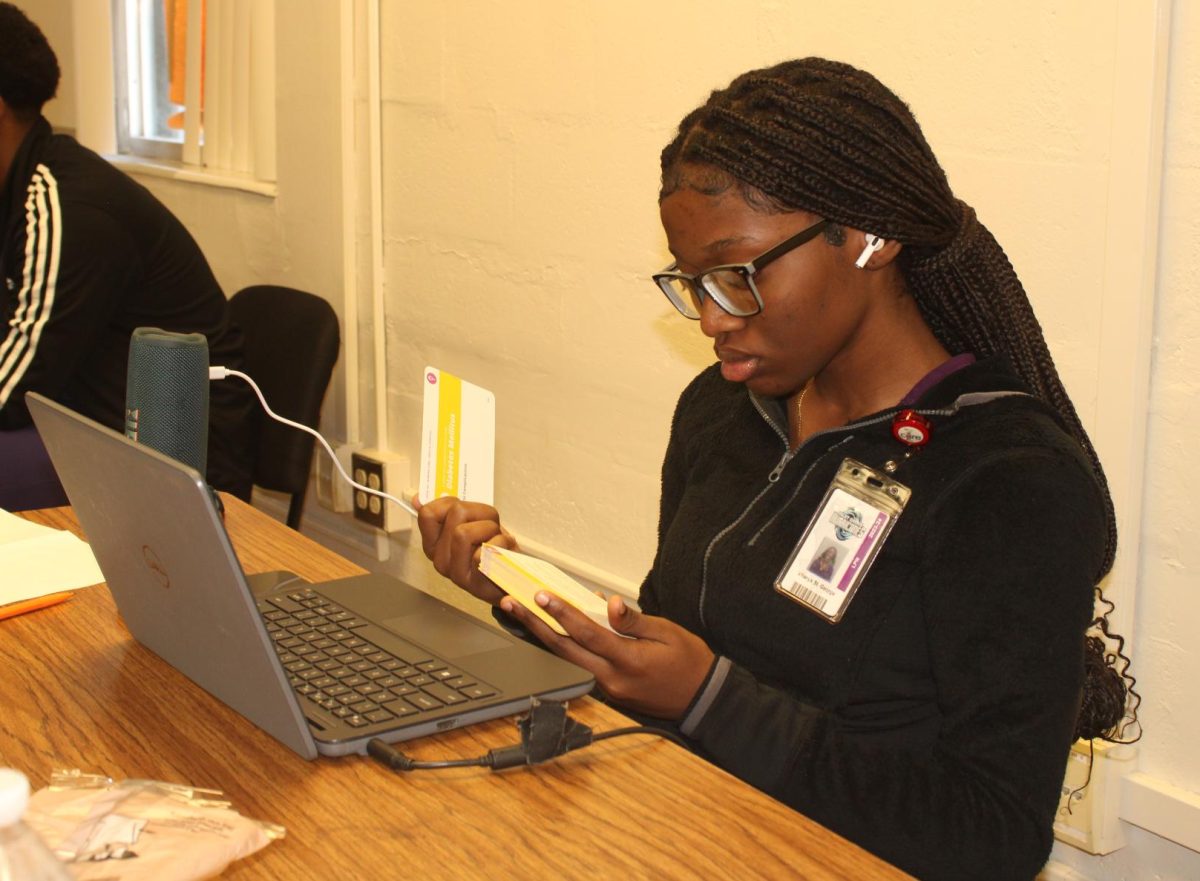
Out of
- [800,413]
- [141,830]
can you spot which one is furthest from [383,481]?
[141,830]

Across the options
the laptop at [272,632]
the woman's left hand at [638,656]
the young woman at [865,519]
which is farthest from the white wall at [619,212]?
Result: the laptop at [272,632]

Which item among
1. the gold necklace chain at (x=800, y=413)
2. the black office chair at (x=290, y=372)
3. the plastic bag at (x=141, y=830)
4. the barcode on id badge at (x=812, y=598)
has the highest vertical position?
the gold necklace chain at (x=800, y=413)

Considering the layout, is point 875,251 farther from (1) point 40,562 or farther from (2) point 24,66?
(2) point 24,66

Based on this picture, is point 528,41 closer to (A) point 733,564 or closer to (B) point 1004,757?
(A) point 733,564

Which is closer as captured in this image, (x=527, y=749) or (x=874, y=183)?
(x=527, y=749)

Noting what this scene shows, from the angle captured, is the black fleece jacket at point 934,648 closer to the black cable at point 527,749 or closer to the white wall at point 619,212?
the black cable at point 527,749

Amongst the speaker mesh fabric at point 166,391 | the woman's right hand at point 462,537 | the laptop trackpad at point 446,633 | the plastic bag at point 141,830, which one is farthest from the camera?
the speaker mesh fabric at point 166,391

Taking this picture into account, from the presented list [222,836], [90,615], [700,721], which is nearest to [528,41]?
[90,615]

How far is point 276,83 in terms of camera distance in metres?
3.23

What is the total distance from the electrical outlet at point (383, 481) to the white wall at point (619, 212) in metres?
0.06

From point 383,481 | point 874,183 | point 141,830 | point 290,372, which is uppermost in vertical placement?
point 874,183

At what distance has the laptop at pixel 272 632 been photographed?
0.99 m

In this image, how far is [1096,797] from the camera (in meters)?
1.73

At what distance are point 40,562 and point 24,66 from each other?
5.07 ft
